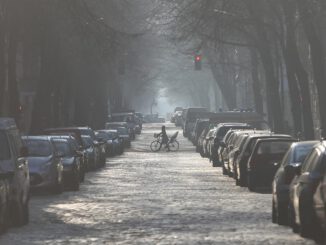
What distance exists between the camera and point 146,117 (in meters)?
185

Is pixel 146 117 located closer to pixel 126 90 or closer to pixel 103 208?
pixel 126 90

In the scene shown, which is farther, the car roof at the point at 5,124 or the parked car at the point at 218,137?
the parked car at the point at 218,137

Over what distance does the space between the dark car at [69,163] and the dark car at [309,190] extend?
15.2 meters

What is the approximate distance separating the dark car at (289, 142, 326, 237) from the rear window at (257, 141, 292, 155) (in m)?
13.3

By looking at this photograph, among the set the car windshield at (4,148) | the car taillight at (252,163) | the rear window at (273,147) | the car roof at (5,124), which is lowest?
the car taillight at (252,163)

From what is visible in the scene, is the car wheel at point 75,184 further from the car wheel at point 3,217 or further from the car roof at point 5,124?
the car wheel at point 3,217

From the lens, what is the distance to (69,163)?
33594 millimetres

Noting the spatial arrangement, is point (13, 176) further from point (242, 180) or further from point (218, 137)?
point (218, 137)

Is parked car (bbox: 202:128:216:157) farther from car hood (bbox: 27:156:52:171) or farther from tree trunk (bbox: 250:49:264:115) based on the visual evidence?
car hood (bbox: 27:156:52:171)

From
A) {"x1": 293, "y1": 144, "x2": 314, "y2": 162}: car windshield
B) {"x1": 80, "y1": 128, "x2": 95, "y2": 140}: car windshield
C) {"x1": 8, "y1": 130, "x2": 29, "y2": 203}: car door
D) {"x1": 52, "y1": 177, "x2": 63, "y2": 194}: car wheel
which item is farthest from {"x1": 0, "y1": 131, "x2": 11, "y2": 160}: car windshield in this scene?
{"x1": 80, "y1": 128, "x2": 95, "y2": 140}: car windshield

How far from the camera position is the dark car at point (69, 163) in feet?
108

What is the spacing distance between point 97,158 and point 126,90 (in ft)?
309

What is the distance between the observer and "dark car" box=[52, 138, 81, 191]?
32938 mm

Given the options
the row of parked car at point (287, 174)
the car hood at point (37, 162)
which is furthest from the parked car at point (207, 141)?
the car hood at point (37, 162)
